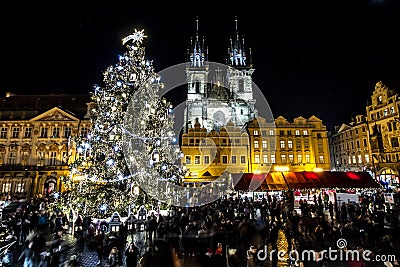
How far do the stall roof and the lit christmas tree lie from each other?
10.4 metres

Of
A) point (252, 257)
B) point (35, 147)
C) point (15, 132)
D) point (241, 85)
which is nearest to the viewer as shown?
point (252, 257)

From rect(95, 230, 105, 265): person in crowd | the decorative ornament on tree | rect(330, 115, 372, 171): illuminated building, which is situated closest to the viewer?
rect(95, 230, 105, 265): person in crowd

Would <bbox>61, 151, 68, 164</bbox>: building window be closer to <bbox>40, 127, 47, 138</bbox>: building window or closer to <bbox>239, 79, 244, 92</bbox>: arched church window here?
<bbox>40, 127, 47, 138</bbox>: building window

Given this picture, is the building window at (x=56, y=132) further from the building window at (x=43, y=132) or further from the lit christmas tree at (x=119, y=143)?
the lit christmas tree at (x=119, y=143)

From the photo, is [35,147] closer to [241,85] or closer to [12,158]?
[12,158]

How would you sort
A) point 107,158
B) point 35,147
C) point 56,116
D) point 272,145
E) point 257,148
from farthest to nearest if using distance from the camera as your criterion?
point 272,145, point 257,148, point 56,116, point 35,147, point 107,158

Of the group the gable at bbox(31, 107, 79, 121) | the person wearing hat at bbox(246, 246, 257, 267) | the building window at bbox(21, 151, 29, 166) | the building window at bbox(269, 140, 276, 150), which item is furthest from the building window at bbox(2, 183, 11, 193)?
the person wearing hat at bbox(246, 246, 257, 267)

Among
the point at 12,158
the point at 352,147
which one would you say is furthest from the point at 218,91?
the point at 12,158

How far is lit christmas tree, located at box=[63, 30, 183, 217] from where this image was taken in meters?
15.3

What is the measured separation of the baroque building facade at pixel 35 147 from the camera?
4181 centimetres

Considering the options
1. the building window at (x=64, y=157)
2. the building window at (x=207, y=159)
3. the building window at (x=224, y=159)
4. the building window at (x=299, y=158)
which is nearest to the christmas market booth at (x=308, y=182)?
the building window at (x=207, y=159)

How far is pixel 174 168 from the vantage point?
19.8 meters

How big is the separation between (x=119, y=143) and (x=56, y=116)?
3525 cm

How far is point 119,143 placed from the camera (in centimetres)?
1547
